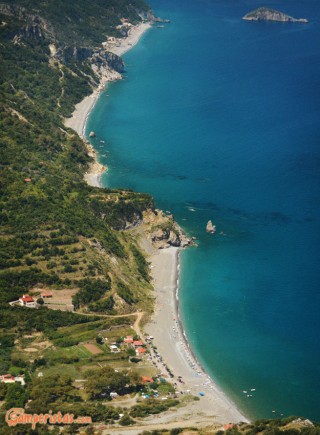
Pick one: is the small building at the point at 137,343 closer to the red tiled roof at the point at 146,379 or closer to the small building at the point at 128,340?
the small building at the point at 128,340

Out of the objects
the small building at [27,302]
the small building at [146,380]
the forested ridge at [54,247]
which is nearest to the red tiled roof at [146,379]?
the small building at [146,380]

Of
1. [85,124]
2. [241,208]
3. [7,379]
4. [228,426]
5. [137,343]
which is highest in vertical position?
[85,124]

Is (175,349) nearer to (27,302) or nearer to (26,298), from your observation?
(27,302)

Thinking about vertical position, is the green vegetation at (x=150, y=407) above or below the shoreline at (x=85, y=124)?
below

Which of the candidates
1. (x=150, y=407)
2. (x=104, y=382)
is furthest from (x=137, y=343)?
(x=150, y=407)

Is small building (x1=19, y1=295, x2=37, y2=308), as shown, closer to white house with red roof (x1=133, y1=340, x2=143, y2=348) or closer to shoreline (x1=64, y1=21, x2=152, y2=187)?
white house with red roof (x1=133, y1=340, x2=143, y2=348)

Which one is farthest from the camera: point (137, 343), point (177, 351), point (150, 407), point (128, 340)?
point (177, 351)
